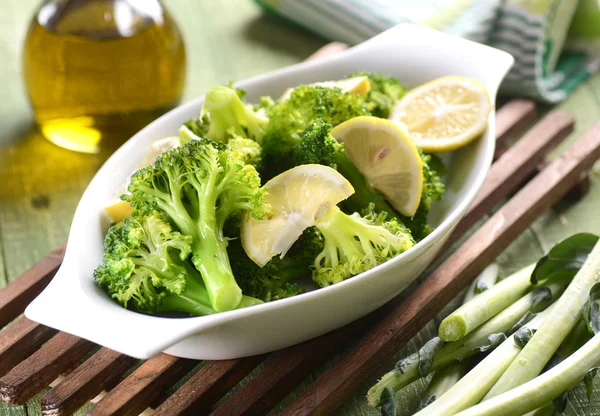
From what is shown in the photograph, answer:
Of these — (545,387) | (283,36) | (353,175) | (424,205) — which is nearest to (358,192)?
(353,175)

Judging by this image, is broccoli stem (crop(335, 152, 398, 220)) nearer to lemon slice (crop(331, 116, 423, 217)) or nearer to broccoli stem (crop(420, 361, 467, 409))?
lemon slice (crop(331, 116, 423, 217))

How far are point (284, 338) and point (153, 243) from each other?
26 centimetres

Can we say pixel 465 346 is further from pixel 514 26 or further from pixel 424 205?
pixel 514 26

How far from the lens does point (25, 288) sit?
1.54 m

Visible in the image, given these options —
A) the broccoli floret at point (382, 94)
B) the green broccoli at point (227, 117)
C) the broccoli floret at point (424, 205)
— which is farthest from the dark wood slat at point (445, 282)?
the green broccoli at point (227, 117)

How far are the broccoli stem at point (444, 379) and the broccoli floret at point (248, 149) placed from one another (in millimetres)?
481

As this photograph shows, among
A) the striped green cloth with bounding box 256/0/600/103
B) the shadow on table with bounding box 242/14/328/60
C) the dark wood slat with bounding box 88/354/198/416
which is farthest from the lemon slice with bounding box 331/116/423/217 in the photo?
the shadow on table with bounding box 242/14/328/60

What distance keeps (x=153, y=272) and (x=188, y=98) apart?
120 cm

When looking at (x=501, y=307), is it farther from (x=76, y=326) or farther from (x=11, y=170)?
(x=11, y=170)

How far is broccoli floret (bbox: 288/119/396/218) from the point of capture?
4.58 feet

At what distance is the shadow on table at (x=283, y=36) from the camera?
2607 millimetres

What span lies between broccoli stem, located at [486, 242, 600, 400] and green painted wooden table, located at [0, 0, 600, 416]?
0.50 feet

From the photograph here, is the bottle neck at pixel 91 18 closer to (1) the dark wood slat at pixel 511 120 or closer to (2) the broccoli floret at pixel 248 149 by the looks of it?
(2) the broccoli floret at pixel 248 149

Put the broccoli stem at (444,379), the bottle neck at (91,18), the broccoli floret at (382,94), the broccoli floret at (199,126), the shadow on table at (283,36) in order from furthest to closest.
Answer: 1. the shadow on table at (283,36)
2. the bottle neck at (91,18)
3. the broccoli floret at (382,94)
4. the broccoli floret at (199,126)
5. the broccoli stem at (444,379)
